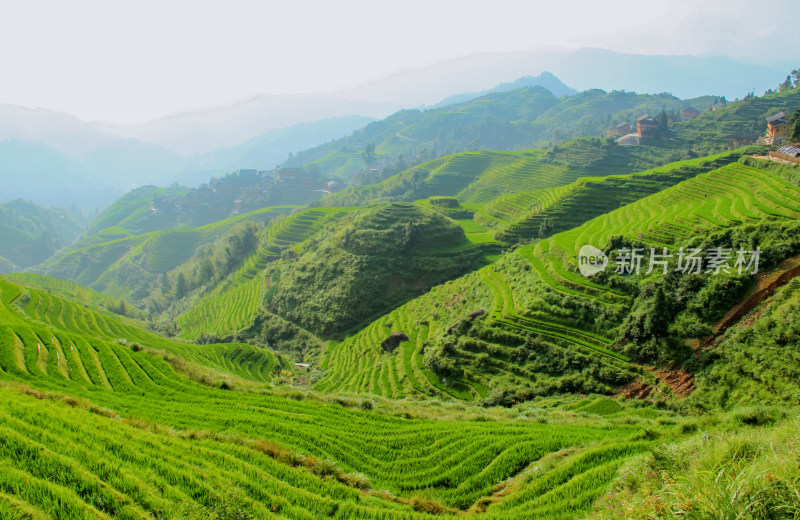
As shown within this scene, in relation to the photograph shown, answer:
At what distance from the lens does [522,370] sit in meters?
22.3

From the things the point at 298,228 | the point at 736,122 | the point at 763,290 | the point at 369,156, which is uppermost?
the point at 369,156

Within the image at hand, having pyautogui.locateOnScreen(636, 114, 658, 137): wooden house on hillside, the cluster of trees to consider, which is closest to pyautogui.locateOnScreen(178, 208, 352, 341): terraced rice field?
the cluster of trees

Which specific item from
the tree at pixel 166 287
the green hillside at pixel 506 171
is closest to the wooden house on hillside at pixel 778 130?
the green hillside at pixel 506 171

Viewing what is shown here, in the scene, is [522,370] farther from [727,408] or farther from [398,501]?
[398,501]

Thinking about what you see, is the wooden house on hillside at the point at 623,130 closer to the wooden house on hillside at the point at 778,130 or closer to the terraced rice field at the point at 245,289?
the wooden house on hillside at the point at 778,130

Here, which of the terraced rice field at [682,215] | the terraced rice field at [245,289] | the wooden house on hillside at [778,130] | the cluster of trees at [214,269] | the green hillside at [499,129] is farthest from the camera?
the green hillside at [499,129]

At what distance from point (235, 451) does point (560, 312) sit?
815 inches

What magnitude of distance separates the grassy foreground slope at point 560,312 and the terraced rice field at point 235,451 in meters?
7.89

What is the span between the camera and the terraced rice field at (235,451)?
5441 mm

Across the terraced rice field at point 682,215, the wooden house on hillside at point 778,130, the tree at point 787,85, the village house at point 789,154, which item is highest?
the tree at point 787,85

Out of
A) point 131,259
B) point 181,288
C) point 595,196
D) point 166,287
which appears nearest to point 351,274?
point 595,196

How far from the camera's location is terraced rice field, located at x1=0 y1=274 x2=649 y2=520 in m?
5.44

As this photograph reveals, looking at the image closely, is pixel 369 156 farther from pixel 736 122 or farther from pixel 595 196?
pixel 595 196

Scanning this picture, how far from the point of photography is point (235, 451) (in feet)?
26.1
